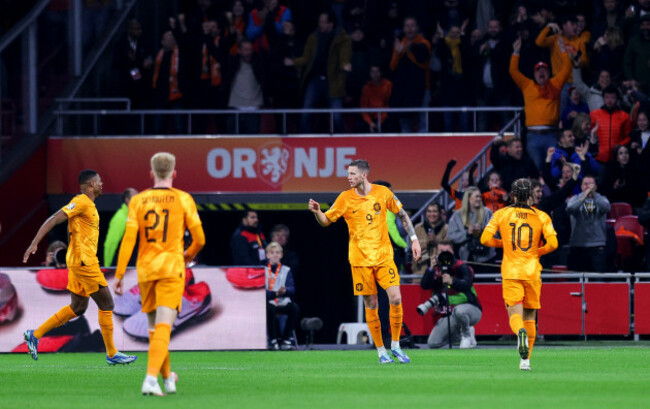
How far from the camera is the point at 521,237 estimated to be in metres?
13.8

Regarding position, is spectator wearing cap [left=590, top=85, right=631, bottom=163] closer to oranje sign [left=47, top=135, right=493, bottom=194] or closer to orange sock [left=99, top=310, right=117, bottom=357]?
oranje sign [left=47, top=135, right=493, bottom=194]

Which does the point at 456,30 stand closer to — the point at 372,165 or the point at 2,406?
the point at 372,165

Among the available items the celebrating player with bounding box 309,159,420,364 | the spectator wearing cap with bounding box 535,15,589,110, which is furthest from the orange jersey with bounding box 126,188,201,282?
the spectator wearing cap with bounding box 535,15,589,110

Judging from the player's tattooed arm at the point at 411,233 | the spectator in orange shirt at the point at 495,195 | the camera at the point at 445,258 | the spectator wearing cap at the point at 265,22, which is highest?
the spectator wearing cap at the point at 265,22

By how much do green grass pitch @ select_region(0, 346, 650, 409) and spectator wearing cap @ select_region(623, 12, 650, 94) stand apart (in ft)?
23.5

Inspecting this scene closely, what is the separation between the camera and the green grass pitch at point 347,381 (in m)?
10.1

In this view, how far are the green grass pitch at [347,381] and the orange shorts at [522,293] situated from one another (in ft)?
2.38

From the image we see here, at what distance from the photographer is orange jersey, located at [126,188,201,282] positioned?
10.8m

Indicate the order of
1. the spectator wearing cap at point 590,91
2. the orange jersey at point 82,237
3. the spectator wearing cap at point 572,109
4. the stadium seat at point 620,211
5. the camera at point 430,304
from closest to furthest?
the orange jersey at point 82,237
the camera at point 430,304
the stadium seat at point 620,211
the spectator wearing cap at point 572,109
the spectator wearing cap at point 590,91

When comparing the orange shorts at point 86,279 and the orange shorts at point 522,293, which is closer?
the orange shorts at point 522,293

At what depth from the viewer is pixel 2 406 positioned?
10.0 meters

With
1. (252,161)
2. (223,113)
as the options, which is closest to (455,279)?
(252,161)

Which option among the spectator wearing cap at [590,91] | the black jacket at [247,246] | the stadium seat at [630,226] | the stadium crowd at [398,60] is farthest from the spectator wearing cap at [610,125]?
the black jacket at [247,246]

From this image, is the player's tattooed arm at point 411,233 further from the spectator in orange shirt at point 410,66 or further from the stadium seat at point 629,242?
the spectator in orange shirt at point 410,66
